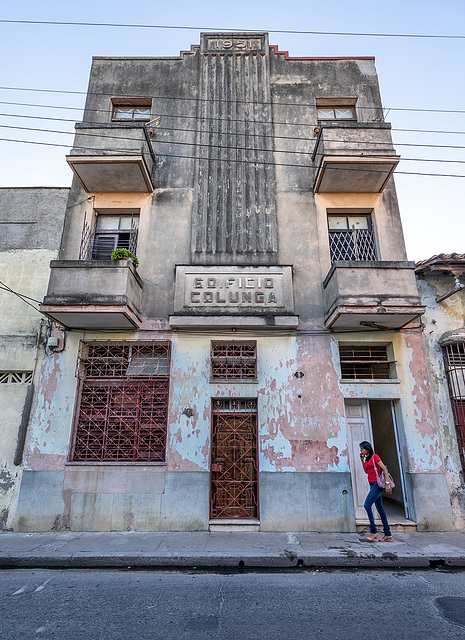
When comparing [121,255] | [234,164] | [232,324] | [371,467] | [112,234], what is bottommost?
[371,467]

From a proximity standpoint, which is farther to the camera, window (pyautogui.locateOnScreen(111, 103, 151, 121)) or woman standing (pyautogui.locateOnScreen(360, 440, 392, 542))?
window (pyautogui.locateOnScreen(111, 103, 151, 121))

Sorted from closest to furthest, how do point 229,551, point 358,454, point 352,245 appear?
point 229,551, point 358,454, point 352,245

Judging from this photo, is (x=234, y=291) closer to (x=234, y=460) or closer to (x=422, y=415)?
(x=234, y=460)

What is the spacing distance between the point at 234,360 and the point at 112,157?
5.78 metres

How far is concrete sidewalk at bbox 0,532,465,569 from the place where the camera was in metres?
5.98

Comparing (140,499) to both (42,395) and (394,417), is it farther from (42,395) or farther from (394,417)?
(394,417)

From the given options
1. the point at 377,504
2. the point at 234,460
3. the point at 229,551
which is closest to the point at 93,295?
the point at 234,460

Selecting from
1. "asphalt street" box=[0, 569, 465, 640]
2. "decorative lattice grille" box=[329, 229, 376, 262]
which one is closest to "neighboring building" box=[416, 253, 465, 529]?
"decorative lattice grille" box=[329, 229, 376, 262]

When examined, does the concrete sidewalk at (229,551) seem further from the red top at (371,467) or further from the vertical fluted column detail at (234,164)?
the vertical fluted column detail at (234,164)

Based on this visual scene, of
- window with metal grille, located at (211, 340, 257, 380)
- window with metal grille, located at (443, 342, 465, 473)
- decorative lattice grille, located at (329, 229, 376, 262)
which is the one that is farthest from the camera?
decorative lattice grille, located at (329, 229, 376, 262)

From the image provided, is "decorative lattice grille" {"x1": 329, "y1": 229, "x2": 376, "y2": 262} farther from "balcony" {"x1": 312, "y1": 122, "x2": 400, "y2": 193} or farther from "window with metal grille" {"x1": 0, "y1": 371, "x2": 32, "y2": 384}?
"window with metal grille" {"x1": 0, "y1": 371, "x2": 32, "y2": 384}

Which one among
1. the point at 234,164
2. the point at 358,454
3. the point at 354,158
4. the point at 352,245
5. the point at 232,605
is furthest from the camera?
the point at 234,164

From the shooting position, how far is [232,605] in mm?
4469

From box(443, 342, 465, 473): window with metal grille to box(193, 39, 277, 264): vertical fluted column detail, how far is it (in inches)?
188
